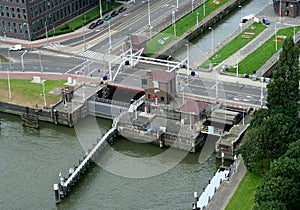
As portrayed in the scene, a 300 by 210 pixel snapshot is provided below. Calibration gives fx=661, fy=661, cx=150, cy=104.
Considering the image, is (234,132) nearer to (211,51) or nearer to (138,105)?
(138,105)

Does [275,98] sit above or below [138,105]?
above

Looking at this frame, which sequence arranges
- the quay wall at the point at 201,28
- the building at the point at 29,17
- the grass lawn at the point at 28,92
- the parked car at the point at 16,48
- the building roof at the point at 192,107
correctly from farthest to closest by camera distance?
the building at the point at 29,17
the parked car at the point at 16,48
the quay wall at the point at 201,28
the grass lawn at the point at 28,92
the building roof at the point at 192,107

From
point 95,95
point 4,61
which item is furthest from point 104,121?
point 4,61

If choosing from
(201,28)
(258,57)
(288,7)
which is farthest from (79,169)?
(288,7)

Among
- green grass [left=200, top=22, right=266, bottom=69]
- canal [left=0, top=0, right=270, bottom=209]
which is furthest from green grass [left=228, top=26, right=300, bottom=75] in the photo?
canal [left=0, top=0, right=270, bottom=209]

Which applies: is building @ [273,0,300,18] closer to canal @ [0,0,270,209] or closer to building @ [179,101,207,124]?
building @ [179,101,207,124]

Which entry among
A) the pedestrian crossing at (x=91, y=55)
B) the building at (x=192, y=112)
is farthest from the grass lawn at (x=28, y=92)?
the building at (x=192, y=112)

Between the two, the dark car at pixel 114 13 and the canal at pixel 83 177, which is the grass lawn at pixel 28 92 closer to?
the canal at pixel 83 177
